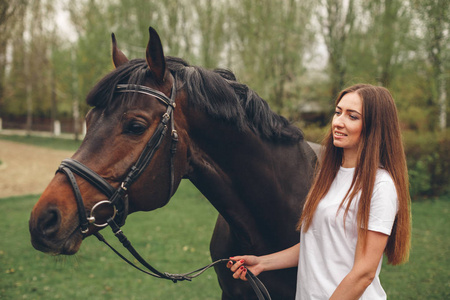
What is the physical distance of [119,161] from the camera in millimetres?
1692

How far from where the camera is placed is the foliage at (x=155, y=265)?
4883mm

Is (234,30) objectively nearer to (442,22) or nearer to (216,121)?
(442,22)

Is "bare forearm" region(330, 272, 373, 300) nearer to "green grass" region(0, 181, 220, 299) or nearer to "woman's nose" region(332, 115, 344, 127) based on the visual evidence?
"woman's nose" region(332, 115, 344, 127)

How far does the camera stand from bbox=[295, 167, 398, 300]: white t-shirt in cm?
146

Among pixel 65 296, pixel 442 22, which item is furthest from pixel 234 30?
pixel 65 296

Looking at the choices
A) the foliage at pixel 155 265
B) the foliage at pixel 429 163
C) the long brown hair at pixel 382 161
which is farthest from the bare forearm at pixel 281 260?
the foliage at pixel 429 163

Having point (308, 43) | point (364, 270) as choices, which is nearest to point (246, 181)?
point (364, 270)

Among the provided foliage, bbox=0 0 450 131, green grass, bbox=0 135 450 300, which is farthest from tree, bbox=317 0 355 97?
green grass, bbox=0 135 450 300

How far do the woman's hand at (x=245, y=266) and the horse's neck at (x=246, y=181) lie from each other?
18cm

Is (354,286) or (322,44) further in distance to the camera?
(322,44)

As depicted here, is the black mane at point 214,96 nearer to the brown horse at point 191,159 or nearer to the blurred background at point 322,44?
the brown horse at point 191,159

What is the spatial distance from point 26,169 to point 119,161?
1694cm

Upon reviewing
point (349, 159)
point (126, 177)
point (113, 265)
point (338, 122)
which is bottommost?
point (113, 265)

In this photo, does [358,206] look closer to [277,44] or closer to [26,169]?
[277,44]
